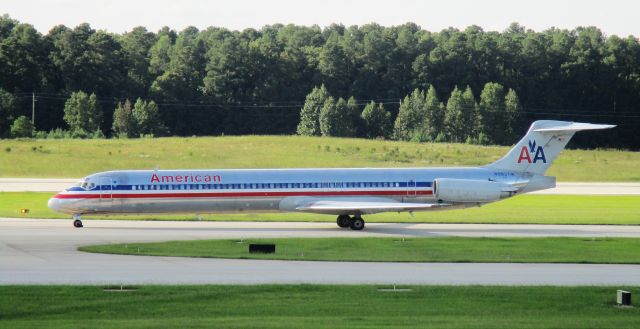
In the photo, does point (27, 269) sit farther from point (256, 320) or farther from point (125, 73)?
point (125, 73)

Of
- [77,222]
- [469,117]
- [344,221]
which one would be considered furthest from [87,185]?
[469,117]

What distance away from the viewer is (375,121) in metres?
118

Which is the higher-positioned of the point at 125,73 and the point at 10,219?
the point at 125,73

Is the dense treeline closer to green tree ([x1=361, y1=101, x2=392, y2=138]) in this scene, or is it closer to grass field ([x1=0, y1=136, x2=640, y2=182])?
green tree ([x1=361, y1=101, x2=392, y2=138])

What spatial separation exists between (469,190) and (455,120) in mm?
74831

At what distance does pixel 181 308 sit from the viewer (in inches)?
853

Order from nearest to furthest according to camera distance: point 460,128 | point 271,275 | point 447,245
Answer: point 271,275, point 447,245, point 460,128

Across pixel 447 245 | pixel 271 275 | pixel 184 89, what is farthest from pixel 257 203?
pixel 184 89

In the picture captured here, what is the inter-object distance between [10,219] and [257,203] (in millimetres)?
11391

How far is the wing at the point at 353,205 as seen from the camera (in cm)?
4106

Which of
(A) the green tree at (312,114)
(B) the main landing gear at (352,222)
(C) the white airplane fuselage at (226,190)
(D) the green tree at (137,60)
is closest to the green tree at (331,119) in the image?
(A) the green tree at (312,114)

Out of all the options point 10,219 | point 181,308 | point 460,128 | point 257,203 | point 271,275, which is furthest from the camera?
point 460,128

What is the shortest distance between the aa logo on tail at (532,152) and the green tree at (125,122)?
Result: 72.7m

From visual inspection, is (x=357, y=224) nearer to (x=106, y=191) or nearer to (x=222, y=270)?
(x=106, y=191)
